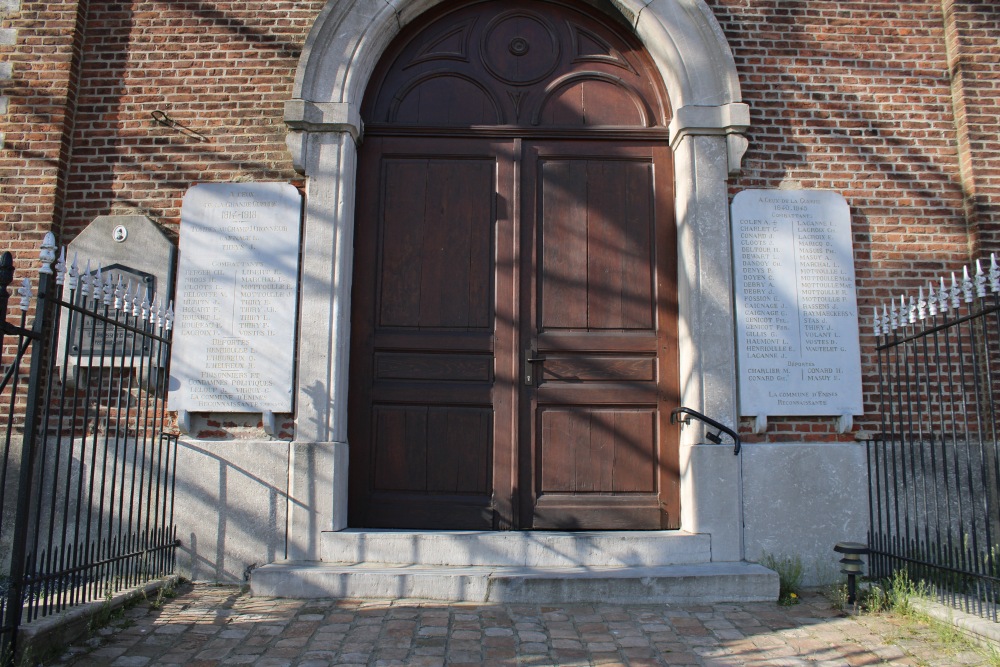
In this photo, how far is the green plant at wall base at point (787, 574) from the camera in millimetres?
4492

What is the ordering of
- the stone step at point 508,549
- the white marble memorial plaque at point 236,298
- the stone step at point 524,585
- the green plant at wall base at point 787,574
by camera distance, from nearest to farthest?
the stone step at point 524,585, the green plant at wall base at point 787,574, the stone step at point 508,549, the white marble memorial plaque at point 236,298

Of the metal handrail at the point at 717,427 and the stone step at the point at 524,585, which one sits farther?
the metal handrail at the point at 717,427

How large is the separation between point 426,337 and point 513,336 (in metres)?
0.62

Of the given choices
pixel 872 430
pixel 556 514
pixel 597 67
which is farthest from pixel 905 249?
pixel 556 514

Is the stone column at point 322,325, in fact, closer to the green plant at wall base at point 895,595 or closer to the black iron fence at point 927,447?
the green plant at wall base at point 895,595

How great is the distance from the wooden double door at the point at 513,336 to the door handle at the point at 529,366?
0.05 ft

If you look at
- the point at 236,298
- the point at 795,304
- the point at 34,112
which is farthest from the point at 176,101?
the point at 795,304

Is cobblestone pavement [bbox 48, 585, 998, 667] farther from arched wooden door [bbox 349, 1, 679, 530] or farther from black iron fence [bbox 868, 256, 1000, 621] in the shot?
arched wooden door [bbox 349, 1, 679, 530]

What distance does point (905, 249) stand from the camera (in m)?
5.43

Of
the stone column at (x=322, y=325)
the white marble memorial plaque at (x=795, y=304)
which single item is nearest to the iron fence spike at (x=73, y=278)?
the stone column at (x=322, y=325)

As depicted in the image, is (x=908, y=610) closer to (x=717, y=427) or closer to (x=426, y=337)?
(x=717, y=427)

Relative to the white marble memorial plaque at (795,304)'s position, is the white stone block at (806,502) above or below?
below

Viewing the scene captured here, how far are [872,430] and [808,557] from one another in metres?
1.00

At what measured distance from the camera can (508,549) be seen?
4801 millimetres
